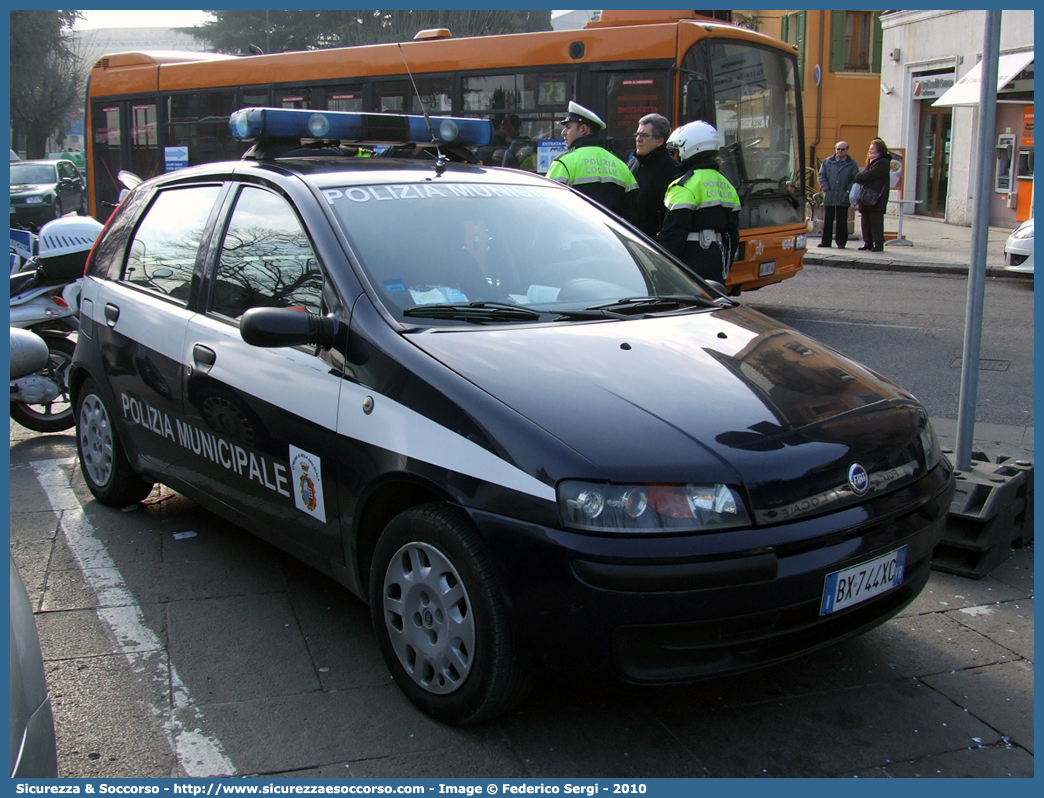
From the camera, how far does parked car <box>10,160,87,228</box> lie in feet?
80.2

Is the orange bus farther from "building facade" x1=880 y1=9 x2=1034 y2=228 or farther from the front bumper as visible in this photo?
"building facade" x1=880 y1=9 x2=1034 y2=228

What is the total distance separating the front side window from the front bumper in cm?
136

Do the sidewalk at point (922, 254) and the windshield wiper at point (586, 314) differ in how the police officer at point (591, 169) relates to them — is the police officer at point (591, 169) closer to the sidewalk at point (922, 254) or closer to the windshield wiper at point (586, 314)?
the windshield wiper at point (586, 314)

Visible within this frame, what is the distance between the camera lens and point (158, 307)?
4434mm

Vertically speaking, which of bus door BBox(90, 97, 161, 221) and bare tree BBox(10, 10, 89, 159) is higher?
bare tree BBox(10, 10, 89, 159)

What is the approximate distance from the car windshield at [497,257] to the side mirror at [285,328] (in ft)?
0.74

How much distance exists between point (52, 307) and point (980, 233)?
5.72 metres

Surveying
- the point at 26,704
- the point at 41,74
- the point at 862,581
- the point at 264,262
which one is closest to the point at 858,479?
the point at 862,581

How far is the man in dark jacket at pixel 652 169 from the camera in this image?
8133 millimetres

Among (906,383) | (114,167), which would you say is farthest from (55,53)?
(906,383)

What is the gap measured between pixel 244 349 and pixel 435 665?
1.45 m

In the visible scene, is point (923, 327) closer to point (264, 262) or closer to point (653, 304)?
point (653, 304)

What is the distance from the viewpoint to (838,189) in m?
18.2

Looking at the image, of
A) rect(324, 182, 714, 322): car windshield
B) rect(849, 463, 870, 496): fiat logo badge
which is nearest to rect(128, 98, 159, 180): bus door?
rect(324, 182, 714, 322): car windshield
